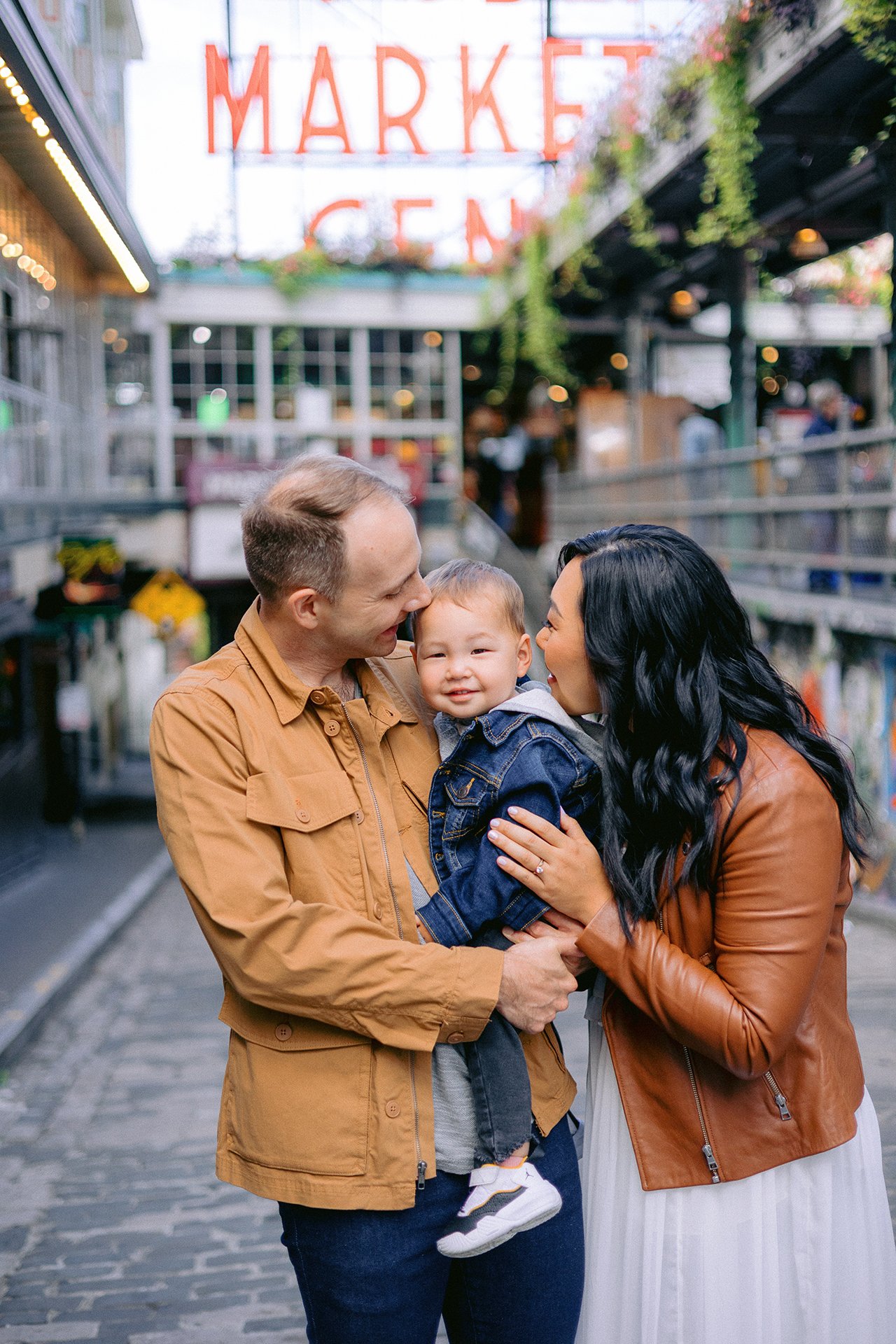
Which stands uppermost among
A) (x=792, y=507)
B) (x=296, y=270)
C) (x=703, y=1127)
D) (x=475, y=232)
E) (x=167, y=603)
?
(x=475, y=232)

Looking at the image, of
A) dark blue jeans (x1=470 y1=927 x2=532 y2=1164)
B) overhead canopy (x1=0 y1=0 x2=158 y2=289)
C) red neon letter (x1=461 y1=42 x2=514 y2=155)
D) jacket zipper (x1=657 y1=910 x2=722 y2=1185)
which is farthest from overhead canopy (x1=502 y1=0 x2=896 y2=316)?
dark blue jeans (x1=470 y1=927 x2=532 y2=1164)

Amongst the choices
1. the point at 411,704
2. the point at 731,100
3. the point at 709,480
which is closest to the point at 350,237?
the point at 709,480

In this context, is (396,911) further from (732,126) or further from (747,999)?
(732,126)

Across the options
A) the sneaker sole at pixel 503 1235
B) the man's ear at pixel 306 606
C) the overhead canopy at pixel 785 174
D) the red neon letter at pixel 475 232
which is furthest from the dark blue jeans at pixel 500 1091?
the red neon letter at pixel 475 232

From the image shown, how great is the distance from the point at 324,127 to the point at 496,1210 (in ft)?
67.9

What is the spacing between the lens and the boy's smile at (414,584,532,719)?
7.34 feet

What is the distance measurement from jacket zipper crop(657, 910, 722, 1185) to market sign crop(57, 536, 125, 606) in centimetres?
1299

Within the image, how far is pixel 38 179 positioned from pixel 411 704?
1151cm

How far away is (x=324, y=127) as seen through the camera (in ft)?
65.6

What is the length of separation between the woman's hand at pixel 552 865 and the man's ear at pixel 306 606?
1.49 ft

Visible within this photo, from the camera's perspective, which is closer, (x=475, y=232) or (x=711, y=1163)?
(x=711, y=1163)

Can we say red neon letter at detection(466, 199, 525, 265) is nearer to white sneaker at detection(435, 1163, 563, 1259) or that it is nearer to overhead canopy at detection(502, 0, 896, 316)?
overhead canopy at detection(502, 0, 896, 316)

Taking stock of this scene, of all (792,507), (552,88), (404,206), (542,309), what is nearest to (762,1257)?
(792,507)

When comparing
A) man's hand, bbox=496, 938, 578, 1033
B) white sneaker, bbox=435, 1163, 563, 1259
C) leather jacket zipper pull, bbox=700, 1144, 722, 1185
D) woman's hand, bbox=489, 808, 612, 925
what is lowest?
white sneaker, bbox=435, 1163, 563, 1259
